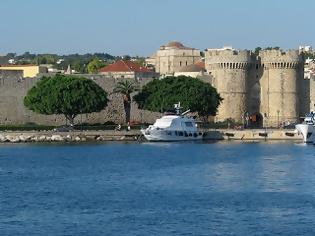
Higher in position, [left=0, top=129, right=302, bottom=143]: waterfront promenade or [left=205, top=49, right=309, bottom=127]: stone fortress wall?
[left=205, top=49, right=309, bottom=127]: stone fortress wall

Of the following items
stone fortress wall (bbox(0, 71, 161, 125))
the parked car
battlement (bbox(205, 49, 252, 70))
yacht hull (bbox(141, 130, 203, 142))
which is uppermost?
battlement (bbox(205, 49, 252, 70))

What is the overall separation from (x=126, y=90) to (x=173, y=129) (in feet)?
22.7

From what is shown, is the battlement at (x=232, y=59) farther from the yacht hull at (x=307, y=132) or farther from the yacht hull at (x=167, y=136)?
the yacht hull at (x=307, y=132)

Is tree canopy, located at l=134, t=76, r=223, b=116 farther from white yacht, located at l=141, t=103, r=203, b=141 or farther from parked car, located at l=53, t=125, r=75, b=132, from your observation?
parked car, located at l=53, t=125, r=75, b=132

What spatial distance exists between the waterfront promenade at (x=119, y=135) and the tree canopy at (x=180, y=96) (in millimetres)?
2937

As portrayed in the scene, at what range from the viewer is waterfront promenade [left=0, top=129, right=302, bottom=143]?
198ft

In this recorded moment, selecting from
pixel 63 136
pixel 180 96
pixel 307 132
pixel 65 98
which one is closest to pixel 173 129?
pixel 63 136

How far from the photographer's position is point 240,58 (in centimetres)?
6988

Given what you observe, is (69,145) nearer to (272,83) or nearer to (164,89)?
(164,89)

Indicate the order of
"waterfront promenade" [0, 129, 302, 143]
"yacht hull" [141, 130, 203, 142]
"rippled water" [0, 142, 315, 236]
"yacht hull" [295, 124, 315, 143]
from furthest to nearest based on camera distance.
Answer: "yacht hull" [295, 124, 315, 143]
"yacht hull" [141, 130, 203, 142]
"waterfront promenade" [0, 129, 302, 143]
"rippled water" [0, 142, 315, 236]

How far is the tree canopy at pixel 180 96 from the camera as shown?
66.1 m

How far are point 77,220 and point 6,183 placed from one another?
9.18m

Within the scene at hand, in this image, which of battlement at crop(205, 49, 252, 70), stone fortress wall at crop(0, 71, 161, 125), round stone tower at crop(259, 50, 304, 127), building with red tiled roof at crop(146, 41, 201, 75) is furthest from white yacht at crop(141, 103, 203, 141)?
building with red tiled roof at crop(146, 41, 201, 75)

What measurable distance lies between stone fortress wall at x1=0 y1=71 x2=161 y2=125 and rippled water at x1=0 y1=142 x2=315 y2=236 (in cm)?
1180
